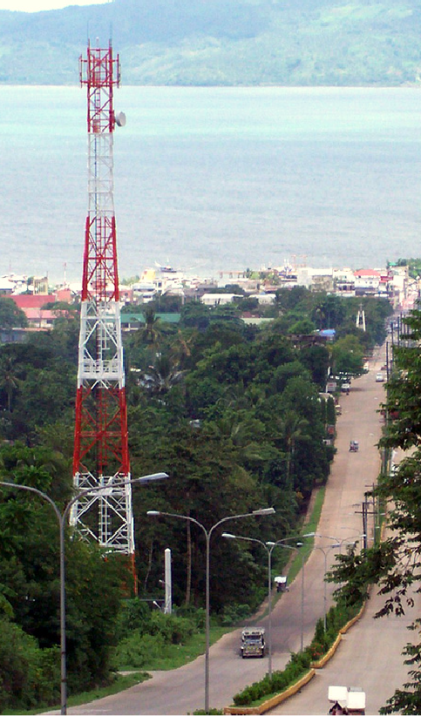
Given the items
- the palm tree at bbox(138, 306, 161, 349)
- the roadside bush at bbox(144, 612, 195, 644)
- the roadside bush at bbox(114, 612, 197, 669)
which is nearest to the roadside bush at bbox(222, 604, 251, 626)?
the roadside bush at bbox(114, 612, 197, 669)

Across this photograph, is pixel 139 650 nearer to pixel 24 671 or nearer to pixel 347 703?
pixel 24 671

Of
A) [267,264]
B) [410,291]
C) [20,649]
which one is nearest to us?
[20,649]

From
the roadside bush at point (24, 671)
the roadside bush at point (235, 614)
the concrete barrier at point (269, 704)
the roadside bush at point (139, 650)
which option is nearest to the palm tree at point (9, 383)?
the roadside bush at point (235, 614)

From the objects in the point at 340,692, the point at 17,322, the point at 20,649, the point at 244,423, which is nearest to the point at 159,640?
the point at 20,649

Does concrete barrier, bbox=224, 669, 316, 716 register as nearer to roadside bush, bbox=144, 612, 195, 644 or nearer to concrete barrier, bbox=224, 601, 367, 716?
concrete barrier, bbox=224, 601, 367, 716

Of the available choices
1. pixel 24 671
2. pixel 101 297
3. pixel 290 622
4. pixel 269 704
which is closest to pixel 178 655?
pixel 290 622

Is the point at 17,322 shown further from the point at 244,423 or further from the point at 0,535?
the point at 0,535
